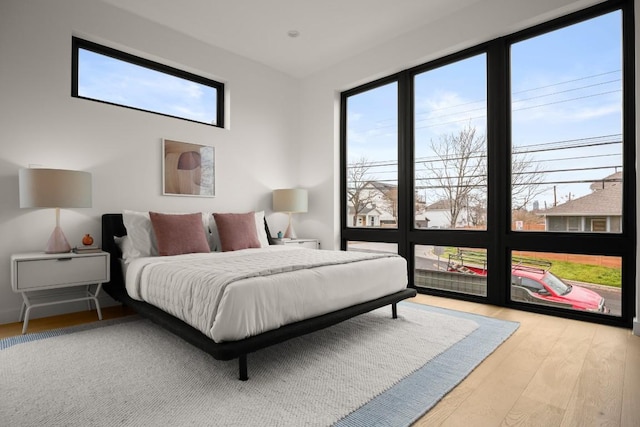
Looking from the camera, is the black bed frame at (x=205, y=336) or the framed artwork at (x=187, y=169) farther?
the framed artwork at (x=187, y=169)

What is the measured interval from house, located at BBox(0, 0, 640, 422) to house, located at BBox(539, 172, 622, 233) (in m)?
0.08

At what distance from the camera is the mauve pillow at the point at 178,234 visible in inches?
128

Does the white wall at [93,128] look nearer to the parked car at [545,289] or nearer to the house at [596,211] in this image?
the parked car at [545,289]

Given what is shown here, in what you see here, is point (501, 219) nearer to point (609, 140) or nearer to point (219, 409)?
point (609, 140)

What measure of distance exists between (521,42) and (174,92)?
3795 mm

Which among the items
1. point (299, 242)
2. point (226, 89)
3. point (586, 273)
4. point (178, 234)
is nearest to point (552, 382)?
point (586, 273)

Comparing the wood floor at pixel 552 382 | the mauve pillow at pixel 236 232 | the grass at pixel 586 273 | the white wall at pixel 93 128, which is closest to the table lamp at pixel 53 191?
the white wall at pixel 93 128

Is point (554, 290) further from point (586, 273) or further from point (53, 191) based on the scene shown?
point (53, 191)

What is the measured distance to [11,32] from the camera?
120 inches

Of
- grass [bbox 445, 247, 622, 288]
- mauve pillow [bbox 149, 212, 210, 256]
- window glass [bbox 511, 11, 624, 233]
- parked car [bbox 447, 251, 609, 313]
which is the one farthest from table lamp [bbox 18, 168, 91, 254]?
grass [bbox 445, 247, 622, 288]

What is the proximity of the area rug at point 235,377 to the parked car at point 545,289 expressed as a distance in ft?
2.64

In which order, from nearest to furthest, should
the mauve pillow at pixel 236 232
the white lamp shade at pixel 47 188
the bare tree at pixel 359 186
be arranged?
the white lamp shade at pixel 47 188, the mauve pillow at pixel 236 232, the bare tree at pixel 359 186

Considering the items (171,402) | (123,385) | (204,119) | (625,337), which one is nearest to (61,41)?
(204,119)

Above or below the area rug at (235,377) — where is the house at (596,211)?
above
